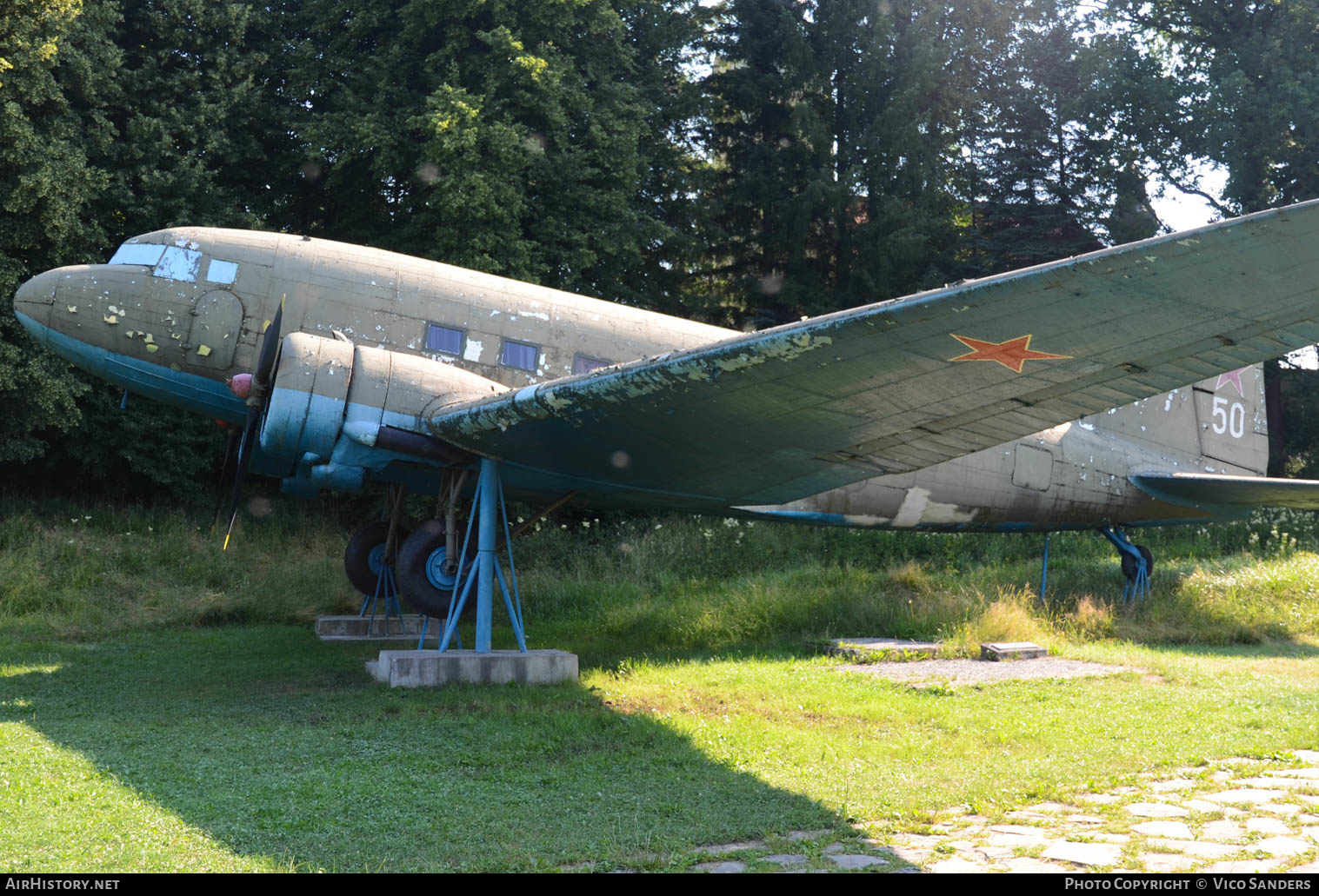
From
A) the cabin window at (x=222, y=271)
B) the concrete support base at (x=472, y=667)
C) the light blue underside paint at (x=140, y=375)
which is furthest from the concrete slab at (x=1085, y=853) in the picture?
the cabin window at (x=222, y=271)

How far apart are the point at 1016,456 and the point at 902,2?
18.8m

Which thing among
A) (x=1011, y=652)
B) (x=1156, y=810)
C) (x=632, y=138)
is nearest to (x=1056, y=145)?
(x=632, y=138)

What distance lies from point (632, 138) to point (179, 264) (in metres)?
13.7

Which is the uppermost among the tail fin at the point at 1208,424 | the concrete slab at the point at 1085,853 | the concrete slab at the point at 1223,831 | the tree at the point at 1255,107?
the tree at the point at 1255,107

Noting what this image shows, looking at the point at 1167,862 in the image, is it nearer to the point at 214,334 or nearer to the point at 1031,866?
the point at 1031,866

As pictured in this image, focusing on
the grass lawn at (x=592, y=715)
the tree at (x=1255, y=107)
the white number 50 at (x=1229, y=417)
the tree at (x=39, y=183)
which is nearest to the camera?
the grass lawn at (x=592, y=715)

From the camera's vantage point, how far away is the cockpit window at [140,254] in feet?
37.1

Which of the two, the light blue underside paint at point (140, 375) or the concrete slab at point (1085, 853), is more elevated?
the light blue underside paint at point (140, 375)

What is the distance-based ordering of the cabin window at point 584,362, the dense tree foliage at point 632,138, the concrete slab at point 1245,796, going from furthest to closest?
the dense tree foliage at point 632,138 → the cabin window at point 584,362 → the concrete slab at point 1245,796

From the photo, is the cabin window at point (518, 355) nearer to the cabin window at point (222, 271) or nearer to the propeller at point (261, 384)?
the propeller at point (261, 384)

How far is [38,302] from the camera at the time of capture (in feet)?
36.3

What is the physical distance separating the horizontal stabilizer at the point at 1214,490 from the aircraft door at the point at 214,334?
11585 mm

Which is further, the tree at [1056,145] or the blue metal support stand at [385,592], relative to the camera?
the tree at [1056,145]

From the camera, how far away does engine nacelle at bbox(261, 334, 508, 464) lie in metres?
9.21
